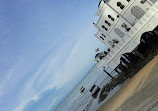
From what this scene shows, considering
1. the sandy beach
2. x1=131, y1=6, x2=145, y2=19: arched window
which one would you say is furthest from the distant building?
the sandy beach

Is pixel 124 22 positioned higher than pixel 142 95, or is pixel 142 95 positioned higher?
pixel 124 22

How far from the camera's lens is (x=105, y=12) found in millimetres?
42500

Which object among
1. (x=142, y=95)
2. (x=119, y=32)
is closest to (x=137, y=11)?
(x=119, y=32)

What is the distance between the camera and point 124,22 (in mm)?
37812

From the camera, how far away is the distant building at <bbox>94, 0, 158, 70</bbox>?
27.0 metres

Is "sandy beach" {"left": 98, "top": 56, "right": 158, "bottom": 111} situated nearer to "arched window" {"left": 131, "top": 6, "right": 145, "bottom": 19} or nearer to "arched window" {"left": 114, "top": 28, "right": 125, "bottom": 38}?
"arched window" {"left": 131, "top": 6, "right": 145, "bottom": 19}

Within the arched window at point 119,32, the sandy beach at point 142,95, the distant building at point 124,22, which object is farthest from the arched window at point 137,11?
the sandy beach at point 142,95

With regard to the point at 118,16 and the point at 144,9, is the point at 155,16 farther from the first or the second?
the point at 118,16

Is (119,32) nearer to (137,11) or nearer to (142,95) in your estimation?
(137,11)

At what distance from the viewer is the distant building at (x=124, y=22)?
2697cm

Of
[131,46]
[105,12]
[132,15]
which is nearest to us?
[131,46]

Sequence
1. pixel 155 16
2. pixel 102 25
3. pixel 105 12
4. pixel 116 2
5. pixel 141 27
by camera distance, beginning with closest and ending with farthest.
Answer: pixel 155 16, pixel 141 27, pixel 116 2, pixel 105 12, pixel 102 25

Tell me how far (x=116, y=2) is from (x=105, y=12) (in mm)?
3540

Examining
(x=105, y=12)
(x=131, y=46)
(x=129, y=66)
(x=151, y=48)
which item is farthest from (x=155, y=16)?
(x=105, y=12)
